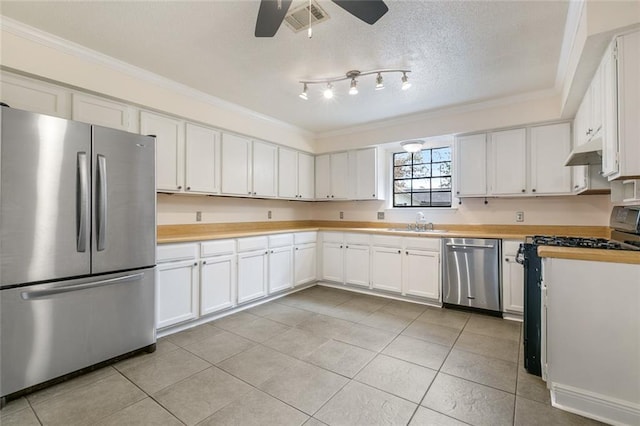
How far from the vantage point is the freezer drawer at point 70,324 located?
188 cm

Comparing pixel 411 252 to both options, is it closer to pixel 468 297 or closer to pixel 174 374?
pixel 468 297

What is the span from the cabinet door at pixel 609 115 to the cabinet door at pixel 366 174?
9.37ft

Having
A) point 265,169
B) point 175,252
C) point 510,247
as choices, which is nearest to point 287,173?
point 265,169

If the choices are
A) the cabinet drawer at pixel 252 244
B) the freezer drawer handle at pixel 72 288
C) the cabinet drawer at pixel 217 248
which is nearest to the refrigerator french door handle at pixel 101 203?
the freezer drawer handle at pixel 72 288

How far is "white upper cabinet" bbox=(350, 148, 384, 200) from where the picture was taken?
466cm

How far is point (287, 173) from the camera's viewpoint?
15.4ft

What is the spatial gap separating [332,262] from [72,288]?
127 inches

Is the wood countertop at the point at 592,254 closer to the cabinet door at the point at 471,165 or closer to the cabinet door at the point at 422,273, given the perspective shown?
the cabinet door at the point at 422,273

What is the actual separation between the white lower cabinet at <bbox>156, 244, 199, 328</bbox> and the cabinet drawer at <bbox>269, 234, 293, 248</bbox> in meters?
1.13

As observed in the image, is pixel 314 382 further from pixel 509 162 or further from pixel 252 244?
pixel 509 162

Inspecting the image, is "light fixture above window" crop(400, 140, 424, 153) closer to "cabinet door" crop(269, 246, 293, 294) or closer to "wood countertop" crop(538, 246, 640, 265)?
"cabinet door" crop(269, 246, 293, 294)

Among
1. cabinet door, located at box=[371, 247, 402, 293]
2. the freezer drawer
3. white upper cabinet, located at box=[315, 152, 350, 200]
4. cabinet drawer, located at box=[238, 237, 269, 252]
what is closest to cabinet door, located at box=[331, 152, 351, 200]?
white upper cabinet, located at box=[315, 152, 350, 200]

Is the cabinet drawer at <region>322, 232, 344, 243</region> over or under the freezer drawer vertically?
over

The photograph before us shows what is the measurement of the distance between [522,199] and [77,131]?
15.3ft
